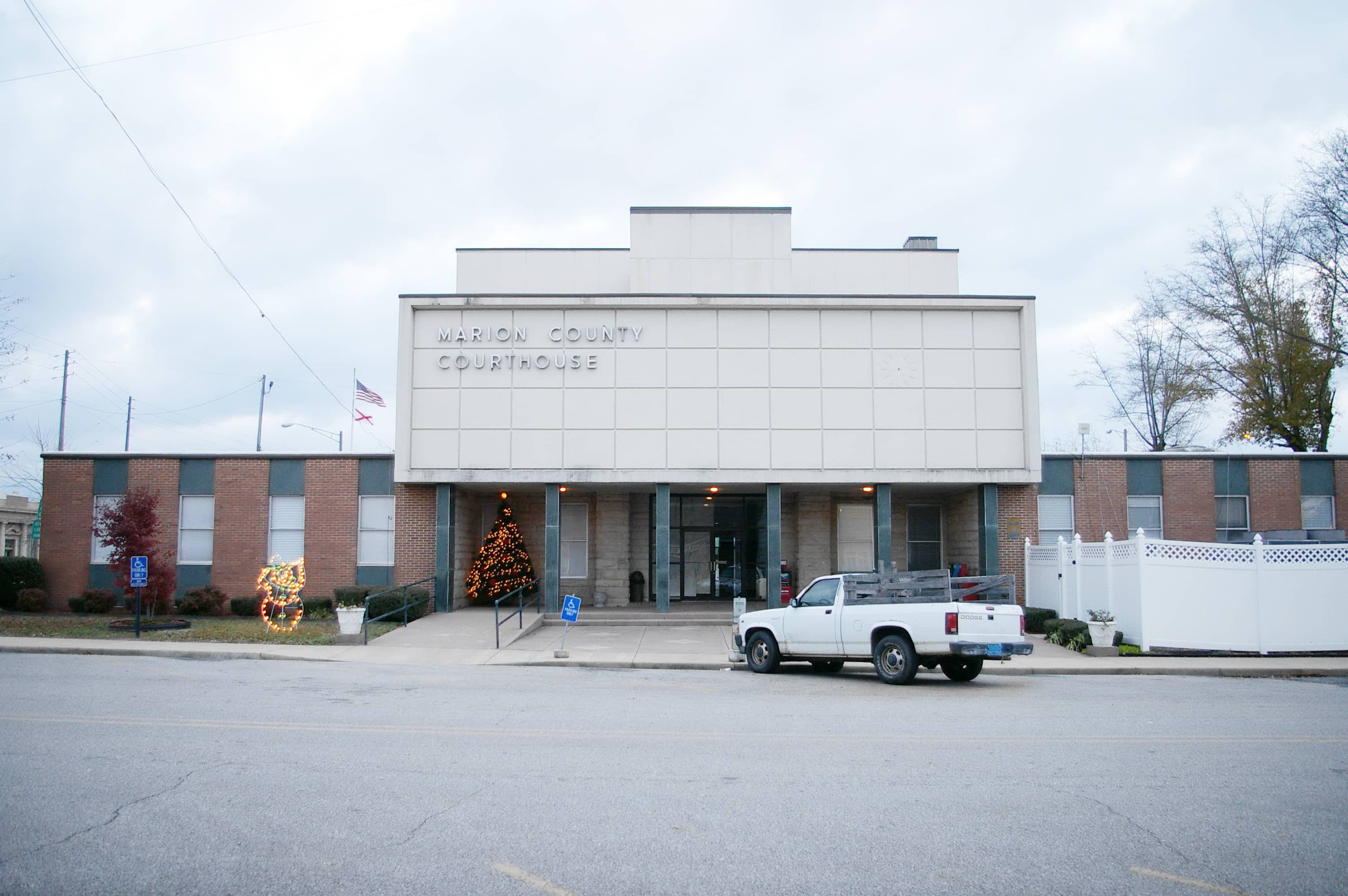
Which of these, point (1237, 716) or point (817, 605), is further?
point (817, 605)

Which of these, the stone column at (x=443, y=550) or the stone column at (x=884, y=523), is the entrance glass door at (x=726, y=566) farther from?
the stone column at (x=443, y=550)

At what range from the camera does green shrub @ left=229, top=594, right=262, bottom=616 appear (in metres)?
26.3

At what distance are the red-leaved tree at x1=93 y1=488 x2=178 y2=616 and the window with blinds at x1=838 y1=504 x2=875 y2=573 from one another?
19.5 meters

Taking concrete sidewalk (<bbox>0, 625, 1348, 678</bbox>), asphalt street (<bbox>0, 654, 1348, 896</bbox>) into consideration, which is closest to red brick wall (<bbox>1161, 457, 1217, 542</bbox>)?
concrete sidewalk (<bbox>0, 625, 1348, 678</bbox>)

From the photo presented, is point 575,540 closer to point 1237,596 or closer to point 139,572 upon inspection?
point 139,572

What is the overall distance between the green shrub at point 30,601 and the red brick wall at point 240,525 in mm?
4398

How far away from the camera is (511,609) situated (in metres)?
28.0

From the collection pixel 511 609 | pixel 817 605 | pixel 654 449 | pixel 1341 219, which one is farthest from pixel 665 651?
pixel 1341 219

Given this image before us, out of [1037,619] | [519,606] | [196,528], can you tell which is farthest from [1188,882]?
[196,528]

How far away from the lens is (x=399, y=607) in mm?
23938

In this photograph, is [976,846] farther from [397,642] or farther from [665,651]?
[397,642]

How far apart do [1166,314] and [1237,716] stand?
34.6 m

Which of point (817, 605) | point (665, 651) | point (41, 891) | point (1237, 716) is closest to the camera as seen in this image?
point (41, 891)

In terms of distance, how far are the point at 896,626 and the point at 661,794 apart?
8258 mm
